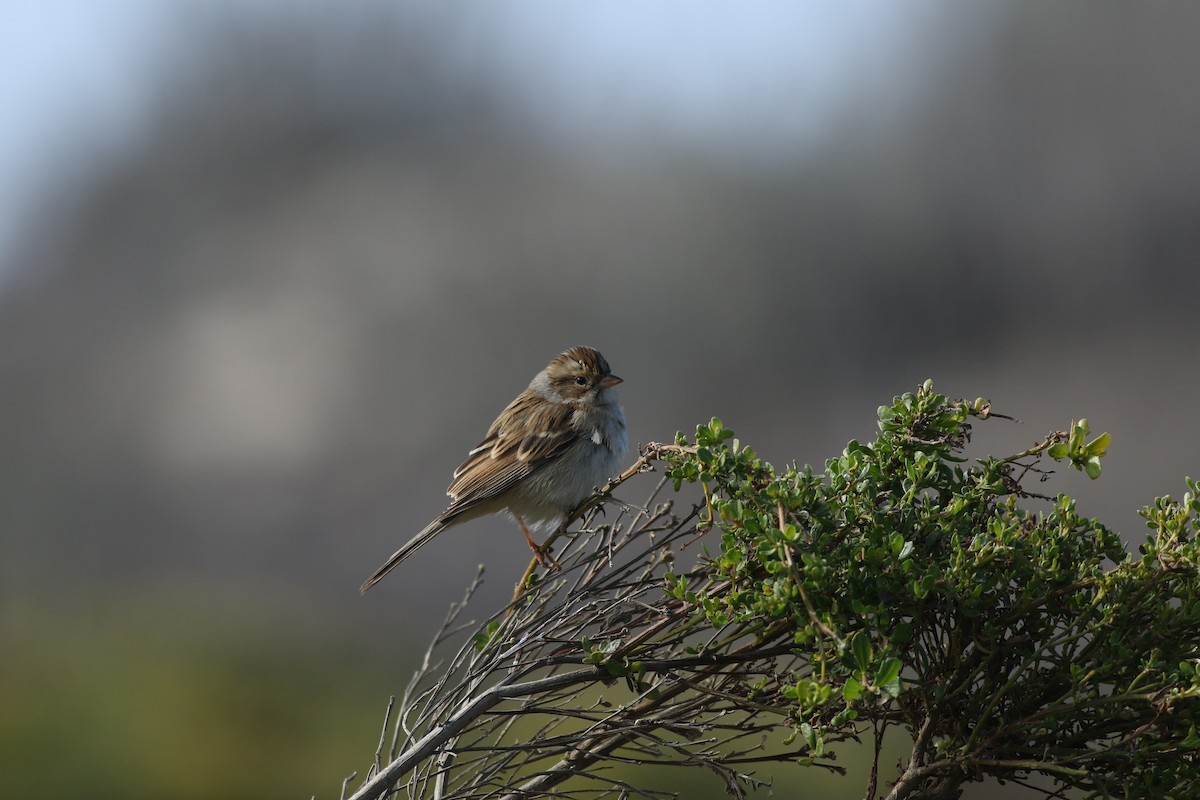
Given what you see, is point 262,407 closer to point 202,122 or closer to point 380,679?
point 202,122

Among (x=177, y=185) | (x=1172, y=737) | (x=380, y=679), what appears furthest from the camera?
(x=177, y=185)

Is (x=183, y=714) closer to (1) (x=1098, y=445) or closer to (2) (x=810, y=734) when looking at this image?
(2) (x=810, y=734)

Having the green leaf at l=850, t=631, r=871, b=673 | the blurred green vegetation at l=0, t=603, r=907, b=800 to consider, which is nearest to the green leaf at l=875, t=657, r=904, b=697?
the green leaf at l=850, t=631, r=871, b=673

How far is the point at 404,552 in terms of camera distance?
3.98 meters

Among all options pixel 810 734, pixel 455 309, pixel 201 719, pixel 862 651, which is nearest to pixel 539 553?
pixel 810 734

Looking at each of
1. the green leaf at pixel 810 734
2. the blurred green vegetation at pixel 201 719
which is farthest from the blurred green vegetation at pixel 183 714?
the green leaf at pixel 810 734

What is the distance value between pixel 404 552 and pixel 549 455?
78 centimetres

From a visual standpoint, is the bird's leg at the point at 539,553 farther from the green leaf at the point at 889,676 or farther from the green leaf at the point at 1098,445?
the green leaf at the point at 1098,445

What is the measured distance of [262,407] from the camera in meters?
21.3

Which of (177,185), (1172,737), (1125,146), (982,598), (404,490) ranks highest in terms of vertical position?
(177,185)

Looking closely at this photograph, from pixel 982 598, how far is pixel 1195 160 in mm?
19345

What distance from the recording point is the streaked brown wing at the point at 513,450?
4.43 metres

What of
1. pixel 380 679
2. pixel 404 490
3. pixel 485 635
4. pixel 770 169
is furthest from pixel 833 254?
pixel 485 635

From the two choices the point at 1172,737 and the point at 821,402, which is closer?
Result: the point at 1172,737
